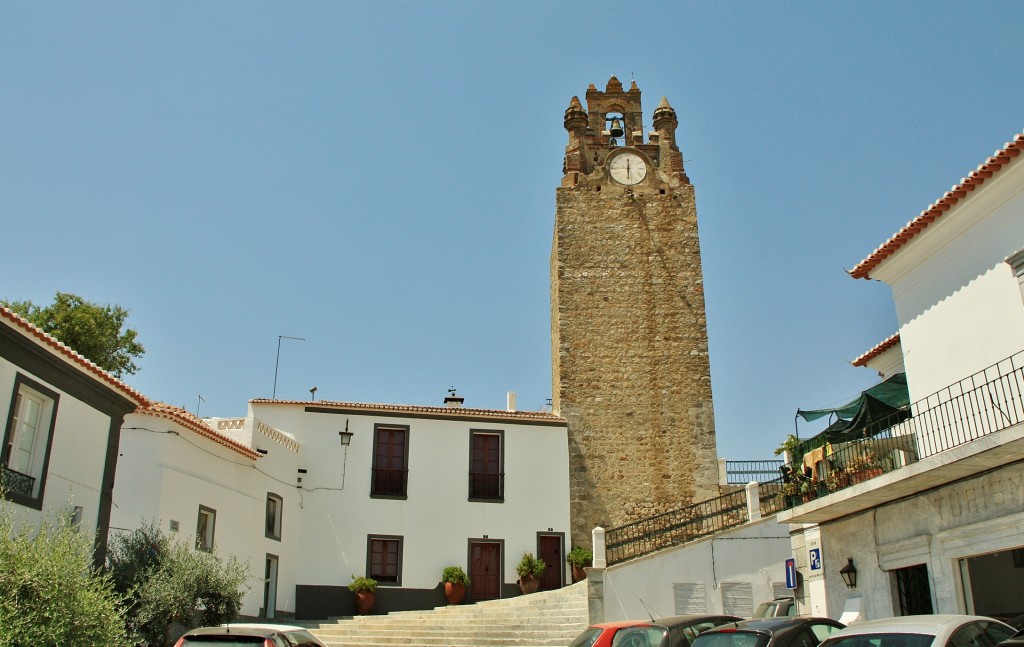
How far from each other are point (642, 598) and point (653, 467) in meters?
6.33

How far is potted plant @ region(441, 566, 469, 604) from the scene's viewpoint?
22453 mm

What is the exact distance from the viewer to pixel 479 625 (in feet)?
63.6

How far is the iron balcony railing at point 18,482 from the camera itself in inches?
478

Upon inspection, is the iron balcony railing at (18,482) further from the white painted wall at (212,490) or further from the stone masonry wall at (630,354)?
the stone masonry wall at (630,354)

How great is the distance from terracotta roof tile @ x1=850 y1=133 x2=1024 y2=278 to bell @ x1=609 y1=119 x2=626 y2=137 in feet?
54.8

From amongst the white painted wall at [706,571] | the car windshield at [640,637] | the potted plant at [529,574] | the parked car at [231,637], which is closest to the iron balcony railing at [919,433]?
the car windshield at [640,637]

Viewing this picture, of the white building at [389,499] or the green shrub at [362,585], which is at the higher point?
the white building at [389,499]

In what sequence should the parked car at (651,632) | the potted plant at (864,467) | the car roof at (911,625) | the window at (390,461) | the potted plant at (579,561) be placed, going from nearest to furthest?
1. the car roof at (911,625)
2. the parked car at (651,632)
3. the potted plant at (864,467)
4. the potted plant at (579,561)
5. the window at (390,461)

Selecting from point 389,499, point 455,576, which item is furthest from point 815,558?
point 389,499

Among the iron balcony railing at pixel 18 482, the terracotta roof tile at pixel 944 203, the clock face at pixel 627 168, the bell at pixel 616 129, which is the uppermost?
the bell at pixel 616 129

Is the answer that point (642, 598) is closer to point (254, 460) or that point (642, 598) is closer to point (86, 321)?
point (254, 460)

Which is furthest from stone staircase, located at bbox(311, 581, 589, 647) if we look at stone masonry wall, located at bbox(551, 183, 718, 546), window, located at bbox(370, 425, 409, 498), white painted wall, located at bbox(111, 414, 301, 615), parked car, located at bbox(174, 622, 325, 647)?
parked car, located at bbox(174, 622, 325, 647)

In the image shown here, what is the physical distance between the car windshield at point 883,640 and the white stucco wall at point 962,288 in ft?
16.7

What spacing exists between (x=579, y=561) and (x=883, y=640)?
51.1ft
